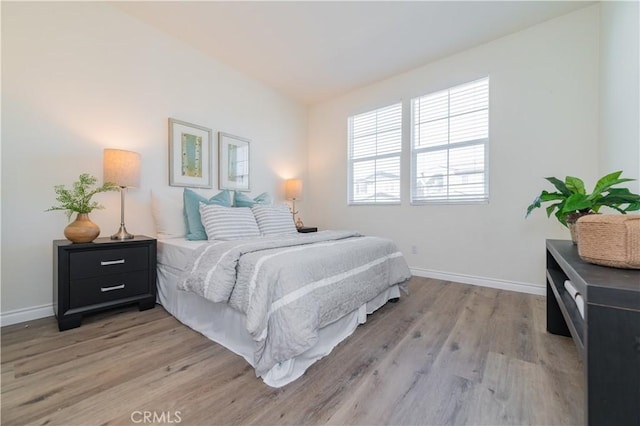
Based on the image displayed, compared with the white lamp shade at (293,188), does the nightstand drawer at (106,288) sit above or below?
below

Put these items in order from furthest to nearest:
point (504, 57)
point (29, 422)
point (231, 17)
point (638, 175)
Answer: point (504, 57), point (231, 17), point (638, 175), point (29, 422)

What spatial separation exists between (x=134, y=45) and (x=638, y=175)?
4151mm

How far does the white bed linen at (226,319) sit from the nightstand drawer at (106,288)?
0.17 meters

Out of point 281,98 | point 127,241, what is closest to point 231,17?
point 281,98

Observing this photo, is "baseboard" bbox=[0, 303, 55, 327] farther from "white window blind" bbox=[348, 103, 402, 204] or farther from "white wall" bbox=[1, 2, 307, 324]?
"white window blind" bbox=[348, 103, 402, 204]

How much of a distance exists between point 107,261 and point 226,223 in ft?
3.02

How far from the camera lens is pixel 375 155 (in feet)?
12.5

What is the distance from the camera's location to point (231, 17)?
2510 mm

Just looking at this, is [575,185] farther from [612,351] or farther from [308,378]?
[308,378]

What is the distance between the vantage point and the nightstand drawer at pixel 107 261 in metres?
1.88

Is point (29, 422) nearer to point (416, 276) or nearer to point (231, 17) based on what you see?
point (231, 17)

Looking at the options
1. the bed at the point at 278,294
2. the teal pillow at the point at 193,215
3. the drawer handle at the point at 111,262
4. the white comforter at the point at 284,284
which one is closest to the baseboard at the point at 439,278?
the drawer handle at the point at 111,262

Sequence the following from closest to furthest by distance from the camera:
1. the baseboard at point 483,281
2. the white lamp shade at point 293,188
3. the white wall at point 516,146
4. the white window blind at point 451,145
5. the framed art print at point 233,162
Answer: the white wall at point 516,146, the baseboard at point 483,281, the white window blind at point 451,145, the framed art print at point 233,162, the white lamp shade at point 293,188

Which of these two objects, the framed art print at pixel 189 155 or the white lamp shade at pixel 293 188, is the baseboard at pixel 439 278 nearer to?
the framed art print at pixel 189 155
